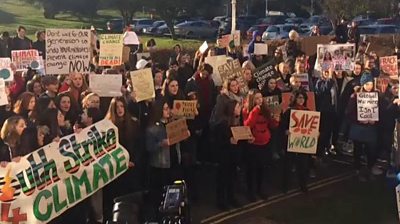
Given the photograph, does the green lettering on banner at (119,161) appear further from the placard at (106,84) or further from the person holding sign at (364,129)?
the person holding sign at (364,129)

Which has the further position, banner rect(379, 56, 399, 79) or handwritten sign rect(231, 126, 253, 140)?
banner rect(379, 56, 399, 79)

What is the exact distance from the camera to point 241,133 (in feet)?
33.2

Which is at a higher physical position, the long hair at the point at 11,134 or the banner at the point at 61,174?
the long hair at the point at 11,134

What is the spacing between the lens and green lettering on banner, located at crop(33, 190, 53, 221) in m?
8.23

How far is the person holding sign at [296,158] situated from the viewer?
1082cm

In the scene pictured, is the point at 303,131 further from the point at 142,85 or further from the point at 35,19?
the point at 35,19

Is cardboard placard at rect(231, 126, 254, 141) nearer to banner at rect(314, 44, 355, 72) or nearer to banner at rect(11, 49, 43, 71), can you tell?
banner at rect(314, 44, 355, 72)

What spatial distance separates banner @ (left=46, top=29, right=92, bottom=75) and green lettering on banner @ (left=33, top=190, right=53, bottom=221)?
10.4 feet

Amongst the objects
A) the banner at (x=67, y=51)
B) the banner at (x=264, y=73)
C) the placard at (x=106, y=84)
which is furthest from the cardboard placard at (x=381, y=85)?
the banner at (x=67, y=51)

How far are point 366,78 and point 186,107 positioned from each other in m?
3.40

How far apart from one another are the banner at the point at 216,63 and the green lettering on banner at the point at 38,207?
492cm

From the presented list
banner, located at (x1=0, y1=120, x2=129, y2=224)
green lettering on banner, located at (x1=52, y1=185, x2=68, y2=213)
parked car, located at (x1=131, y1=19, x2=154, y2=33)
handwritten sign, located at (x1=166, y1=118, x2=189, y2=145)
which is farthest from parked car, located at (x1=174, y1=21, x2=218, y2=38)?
green lettering on banner, located at (x1=52, y1=185, x2=68, y2=213)

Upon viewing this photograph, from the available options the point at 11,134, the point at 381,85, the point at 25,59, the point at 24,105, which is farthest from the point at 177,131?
the point at 25,59

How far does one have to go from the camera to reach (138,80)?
10.2 metres
